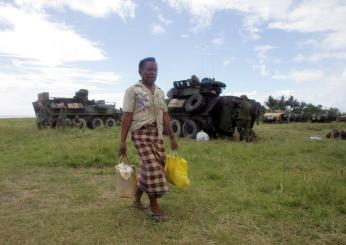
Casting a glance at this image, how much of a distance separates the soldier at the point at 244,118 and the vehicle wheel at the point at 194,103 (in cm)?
155

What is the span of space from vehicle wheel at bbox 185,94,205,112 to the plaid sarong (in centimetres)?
1054

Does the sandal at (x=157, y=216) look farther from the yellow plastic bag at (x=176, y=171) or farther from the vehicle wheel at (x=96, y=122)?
the vehicle wheel at (x=96, y=122)

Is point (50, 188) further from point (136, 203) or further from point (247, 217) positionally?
point (247, 217)

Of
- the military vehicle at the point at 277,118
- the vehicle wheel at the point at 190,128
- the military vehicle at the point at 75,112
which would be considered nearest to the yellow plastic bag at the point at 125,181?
the vehicle wheel at the point at 190,128

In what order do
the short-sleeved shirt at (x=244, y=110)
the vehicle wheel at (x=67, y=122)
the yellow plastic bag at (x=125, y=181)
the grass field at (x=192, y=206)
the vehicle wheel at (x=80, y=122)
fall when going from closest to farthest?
the grass field at (x=192, y=206), the yellow plastic bag at (x=125, y=181), the short-sleeved shirt at (x=244, y=110), the vehicle wheel at (x=67, y=122), the vehicle wheel at (x=80, y=122)

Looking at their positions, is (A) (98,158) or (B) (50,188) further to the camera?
(A) (98,158)

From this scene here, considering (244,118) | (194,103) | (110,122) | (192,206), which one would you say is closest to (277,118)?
(110,122)

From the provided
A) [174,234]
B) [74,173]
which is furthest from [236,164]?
[174,234]

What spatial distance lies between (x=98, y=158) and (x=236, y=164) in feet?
8.96

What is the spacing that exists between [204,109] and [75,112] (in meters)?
9.96

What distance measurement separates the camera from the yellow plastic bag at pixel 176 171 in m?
4.68

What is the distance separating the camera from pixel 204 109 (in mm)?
15375

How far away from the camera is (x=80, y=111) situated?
918 inches

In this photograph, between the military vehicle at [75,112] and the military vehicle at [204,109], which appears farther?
the military vehicle at [75,112]
